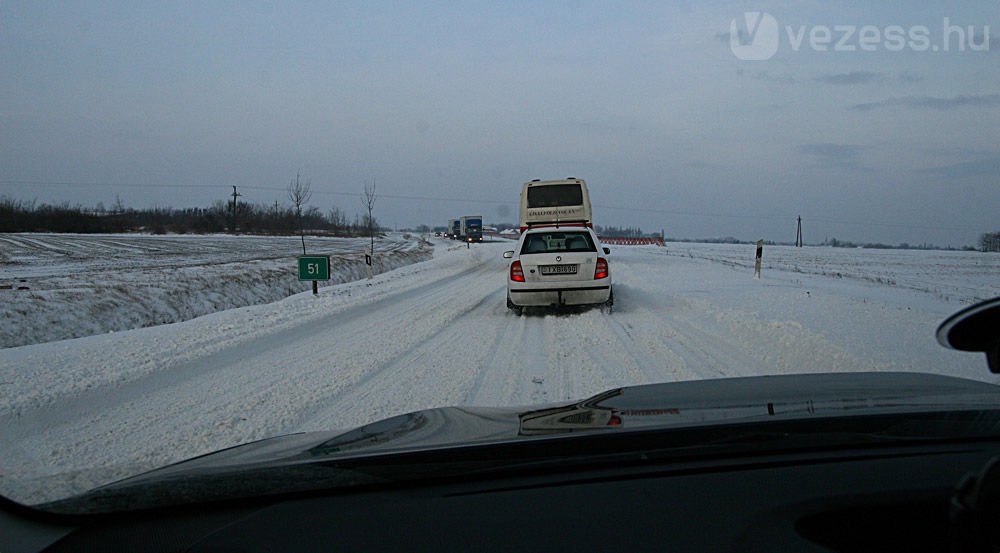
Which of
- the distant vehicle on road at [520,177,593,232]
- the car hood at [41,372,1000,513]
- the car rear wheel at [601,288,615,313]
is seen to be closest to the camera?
the car hood at [41,372,1000,513]

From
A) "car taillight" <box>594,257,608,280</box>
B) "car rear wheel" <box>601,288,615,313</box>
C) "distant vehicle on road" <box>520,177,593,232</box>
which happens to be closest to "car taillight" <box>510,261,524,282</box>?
"car taillight" <box>594,257,608,280</box>

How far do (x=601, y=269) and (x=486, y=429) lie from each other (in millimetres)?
9019

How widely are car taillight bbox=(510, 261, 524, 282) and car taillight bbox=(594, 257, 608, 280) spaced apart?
4.40 ft

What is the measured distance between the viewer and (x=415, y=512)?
1600mm

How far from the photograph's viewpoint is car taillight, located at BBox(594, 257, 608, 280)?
11148 mm

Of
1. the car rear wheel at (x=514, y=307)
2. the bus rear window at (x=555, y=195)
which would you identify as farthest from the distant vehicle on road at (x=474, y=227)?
the car rear wheel at (x=514, y=307)

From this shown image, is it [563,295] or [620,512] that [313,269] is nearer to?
[563,295]

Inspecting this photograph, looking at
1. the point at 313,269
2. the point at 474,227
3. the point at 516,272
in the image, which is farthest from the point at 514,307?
the point at 474,227

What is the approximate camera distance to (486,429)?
2408mm

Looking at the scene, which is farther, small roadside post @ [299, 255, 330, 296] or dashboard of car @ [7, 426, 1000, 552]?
small roadside post @ [299, 255, 330, 296]

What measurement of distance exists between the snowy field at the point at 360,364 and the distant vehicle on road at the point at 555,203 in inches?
357

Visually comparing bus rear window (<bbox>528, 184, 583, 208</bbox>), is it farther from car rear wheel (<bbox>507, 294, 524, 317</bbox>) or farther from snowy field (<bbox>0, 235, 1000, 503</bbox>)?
car rear wheel (<bbox>507, 294, 524, 317</bbox>)

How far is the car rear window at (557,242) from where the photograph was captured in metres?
11.5

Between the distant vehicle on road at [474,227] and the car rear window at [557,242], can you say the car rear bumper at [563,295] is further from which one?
the distant vehicle on road at [474,227]
